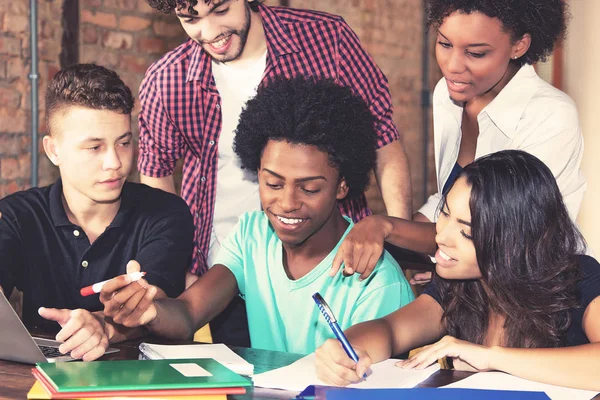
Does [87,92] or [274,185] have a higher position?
[87,92]

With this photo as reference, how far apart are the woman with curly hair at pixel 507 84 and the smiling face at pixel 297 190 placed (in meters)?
0.16

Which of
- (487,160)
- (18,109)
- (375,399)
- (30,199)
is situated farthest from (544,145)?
(18,109)

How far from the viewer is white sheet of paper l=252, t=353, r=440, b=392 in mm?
1530

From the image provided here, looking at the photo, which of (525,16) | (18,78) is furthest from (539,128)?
(18,78)

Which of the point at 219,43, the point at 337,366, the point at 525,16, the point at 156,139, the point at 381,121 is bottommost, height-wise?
the point at 337,366

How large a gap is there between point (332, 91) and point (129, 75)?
1944 millimetres

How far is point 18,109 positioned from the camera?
358 centimetres

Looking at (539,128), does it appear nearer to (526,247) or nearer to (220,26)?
(526,247)

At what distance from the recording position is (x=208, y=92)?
2.64 metres

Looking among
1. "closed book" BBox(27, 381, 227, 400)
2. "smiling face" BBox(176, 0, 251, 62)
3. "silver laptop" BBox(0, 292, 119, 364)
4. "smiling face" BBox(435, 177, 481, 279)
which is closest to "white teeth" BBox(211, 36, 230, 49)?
"smiling face" BBox(176, 0, 251, 62)

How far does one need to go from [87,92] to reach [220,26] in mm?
403

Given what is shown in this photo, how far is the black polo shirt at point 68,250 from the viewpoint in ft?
7.41

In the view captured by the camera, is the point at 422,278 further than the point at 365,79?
No

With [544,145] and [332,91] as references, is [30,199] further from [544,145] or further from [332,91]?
[544,145]
